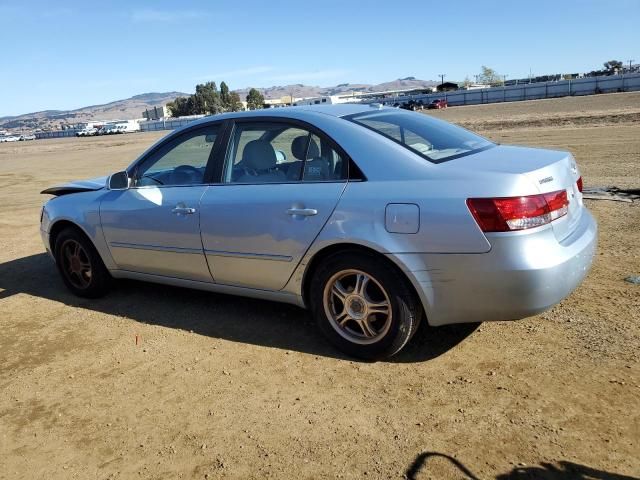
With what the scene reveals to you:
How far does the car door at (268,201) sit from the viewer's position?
383 cm

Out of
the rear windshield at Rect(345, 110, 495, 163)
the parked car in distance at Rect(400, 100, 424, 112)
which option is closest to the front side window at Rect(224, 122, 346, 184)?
A: the rear windshield at Rect(345, 110, 495, 163)

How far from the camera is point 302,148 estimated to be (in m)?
4.07

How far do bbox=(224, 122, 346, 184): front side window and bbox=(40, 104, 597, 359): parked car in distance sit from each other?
0.01 meters

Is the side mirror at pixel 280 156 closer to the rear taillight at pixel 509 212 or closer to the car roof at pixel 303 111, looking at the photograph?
the car roof at pixel 303 111

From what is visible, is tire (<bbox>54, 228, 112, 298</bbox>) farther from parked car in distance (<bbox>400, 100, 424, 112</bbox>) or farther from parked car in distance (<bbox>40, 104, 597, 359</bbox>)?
parked car in distance (<bbox>400, 100, 424, 112</bbox>)

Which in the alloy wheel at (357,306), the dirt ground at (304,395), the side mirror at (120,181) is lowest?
the dirt ground at (304,395)

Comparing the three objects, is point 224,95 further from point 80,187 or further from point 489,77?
point 80,187

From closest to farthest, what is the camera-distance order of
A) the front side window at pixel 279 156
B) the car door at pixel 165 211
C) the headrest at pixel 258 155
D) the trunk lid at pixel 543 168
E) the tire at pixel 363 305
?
the trunk lid at pixel 543 168 < the tire at pixel 363 305 < the front side window at pixel 279 156 < the headrest at pixel 258 155 < the car door at pixel 165 211

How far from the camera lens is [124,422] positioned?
3.37m

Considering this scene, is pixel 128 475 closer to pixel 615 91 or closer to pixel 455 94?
pixel 615 91

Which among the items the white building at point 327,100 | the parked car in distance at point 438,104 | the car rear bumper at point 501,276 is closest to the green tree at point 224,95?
the white building at point 327,100

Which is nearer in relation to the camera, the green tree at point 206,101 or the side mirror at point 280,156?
the side mirror at point 280,156

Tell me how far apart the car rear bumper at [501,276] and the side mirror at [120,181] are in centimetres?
268

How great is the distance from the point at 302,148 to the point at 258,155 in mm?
485
